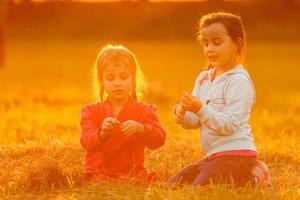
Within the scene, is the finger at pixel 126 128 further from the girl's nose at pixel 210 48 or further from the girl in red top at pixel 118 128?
the girl's nose at pixel 210 48

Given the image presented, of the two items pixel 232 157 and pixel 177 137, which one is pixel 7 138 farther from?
pixel 232 157

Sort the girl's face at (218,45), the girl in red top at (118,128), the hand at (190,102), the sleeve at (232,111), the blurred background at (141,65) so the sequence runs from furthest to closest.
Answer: the blurred background at (141,65) → the girl in red top at (118,128) → the girl's face at (218,45) → the sleeve at (232,111) → the hand at (190,102)

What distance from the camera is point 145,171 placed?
5996mm

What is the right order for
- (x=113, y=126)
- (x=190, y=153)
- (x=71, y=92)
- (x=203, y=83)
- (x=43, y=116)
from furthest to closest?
(x=71, y=92)
(x=43, y=116)
(x=190, y=153)
(x=203, y=83)
(x=113, y=126)

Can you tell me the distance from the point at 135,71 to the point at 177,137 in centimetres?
285

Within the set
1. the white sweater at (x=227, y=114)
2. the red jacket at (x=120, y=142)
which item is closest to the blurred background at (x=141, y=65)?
the red jacket at (x=120, y=142)

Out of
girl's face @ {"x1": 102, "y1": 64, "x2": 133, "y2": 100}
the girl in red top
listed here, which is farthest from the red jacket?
girl's face @ {"x1": 102, "y1": 64, "x2": 133, "y2": 100}

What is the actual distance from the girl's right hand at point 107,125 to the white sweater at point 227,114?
21.1 inches

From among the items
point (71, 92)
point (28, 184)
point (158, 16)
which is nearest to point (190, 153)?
point (28, 184)

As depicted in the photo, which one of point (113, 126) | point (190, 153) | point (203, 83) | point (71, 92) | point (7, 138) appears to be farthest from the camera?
point (71, 92)

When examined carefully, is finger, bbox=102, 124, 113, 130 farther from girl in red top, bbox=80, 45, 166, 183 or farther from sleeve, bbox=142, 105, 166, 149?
sleeve, bbox=142, 105, 166, 149

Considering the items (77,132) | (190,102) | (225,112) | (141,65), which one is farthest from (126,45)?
(190,102)

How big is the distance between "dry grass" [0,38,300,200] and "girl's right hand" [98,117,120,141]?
37cm

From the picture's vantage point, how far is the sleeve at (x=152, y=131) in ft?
19.2
